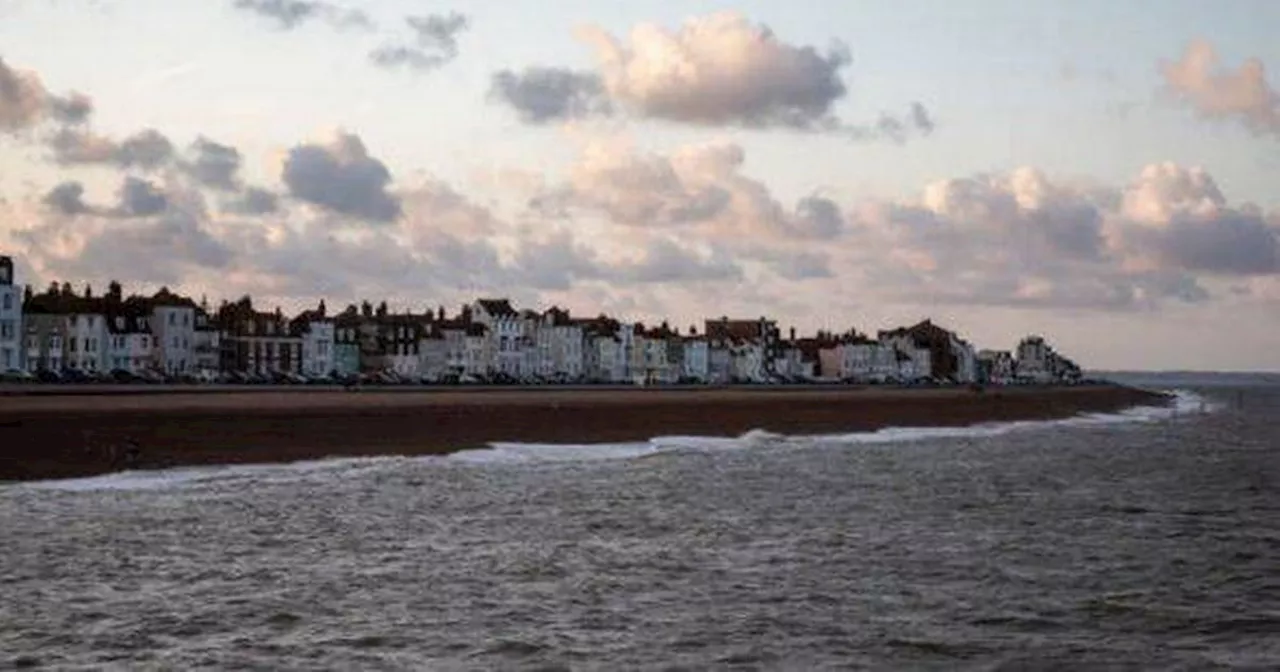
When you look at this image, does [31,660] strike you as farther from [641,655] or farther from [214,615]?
[641,655]

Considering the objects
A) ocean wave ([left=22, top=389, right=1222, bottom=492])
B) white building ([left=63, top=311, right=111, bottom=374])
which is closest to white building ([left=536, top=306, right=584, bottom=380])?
white building ([left=63, top=311, right=111, bottom=374])

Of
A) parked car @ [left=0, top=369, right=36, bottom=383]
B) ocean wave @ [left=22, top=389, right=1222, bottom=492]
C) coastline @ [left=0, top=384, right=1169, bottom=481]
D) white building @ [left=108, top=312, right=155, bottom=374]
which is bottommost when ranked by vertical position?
ocean wave @ [left=22, top=389, right=1222, bottom=492]

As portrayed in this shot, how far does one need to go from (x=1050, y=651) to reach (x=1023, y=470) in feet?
115

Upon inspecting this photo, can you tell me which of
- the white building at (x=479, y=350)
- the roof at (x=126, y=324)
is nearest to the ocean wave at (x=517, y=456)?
the roof at (x=126, y=324)

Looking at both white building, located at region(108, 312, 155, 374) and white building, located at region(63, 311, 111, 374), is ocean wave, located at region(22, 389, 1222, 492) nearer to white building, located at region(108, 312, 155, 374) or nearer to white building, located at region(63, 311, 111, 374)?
white building, located at region(63, 311, 111, 374)

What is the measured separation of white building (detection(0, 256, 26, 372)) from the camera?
10700cm

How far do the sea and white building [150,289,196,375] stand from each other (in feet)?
304

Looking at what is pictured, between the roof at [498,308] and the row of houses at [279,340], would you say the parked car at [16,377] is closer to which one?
the row of houses at [279,340]

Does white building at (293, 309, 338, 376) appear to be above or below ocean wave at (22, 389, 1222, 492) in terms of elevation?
above

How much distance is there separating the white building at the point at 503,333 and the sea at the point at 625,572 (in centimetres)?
13445

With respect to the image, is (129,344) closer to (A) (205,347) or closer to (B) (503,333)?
(A) (205,347)

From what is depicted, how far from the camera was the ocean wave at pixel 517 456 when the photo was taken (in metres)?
37.5

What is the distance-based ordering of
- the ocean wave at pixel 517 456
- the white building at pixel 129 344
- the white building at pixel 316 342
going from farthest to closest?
the white building at pixel 316 342
the white building at pixel 129 344
the ocean wave at pixel 517 456

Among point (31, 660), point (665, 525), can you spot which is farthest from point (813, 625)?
point (665, 525)
